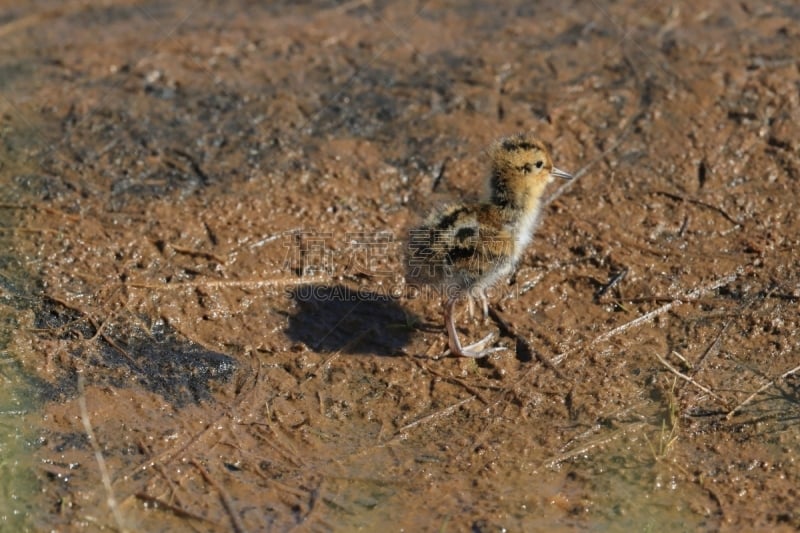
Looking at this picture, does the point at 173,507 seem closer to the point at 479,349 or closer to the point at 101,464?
the point at 101,464

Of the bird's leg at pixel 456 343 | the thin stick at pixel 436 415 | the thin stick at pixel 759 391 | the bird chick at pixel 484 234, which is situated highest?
the bird chick at pixel 484 234

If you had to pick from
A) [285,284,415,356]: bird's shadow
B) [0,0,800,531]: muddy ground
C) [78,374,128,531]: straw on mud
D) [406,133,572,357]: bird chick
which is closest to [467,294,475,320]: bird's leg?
[406,133,572,357]: bird chick

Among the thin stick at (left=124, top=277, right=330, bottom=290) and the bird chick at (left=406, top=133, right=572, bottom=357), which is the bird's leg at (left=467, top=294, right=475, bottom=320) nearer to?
the bird chick at (left=406, top=133, right=572, bottom=357)

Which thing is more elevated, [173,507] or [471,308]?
[173,507]

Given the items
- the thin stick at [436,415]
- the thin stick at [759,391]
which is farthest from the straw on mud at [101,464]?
the thin stick at [759,391]

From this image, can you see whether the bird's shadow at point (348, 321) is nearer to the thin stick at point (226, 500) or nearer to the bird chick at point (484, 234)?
the bird chick at point (484, 234)

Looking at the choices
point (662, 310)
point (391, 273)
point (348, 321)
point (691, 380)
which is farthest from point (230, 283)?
point (691, 380)

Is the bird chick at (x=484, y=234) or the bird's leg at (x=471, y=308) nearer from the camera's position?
the bird chick at (x=484, y=234)
